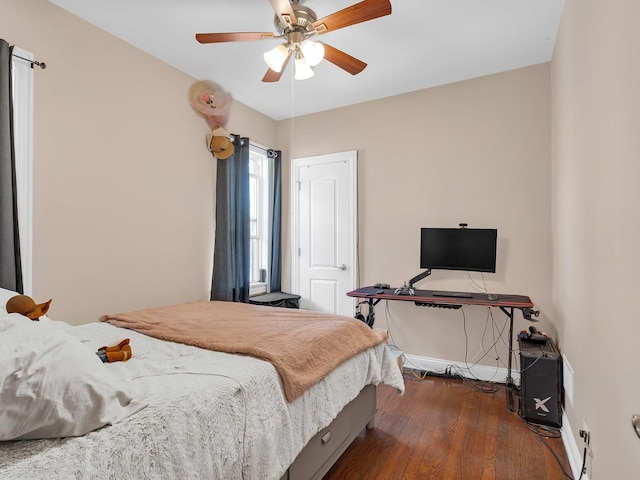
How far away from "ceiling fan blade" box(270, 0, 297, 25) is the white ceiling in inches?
12.7

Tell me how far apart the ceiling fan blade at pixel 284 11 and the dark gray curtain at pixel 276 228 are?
2.25 m

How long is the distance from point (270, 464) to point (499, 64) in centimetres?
345

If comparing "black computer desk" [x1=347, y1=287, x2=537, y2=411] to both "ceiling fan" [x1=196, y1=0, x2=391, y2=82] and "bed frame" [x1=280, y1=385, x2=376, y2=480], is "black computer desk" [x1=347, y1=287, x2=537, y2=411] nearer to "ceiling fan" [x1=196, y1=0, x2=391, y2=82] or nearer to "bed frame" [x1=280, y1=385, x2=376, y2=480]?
"bed frame" [x1=280, y1=385, x2=376, y2=480]

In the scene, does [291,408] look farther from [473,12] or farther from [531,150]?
[531,150]

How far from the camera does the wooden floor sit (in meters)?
1.93

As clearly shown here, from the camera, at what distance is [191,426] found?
41.7 inches

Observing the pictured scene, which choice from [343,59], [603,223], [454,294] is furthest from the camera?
[454,294]

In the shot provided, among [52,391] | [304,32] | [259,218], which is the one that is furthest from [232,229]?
[52,391]

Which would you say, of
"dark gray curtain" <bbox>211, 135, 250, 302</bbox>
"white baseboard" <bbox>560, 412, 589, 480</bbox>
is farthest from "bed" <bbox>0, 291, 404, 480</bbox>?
"dark gray curtain" <bbox>211, 135, 250, 302</bbox>

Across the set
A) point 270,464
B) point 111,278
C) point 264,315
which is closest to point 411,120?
point 264,315

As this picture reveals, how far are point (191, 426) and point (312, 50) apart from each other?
6.82 feet

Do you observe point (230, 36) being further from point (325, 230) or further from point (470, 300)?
point (470, 300)

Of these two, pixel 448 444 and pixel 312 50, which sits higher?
pixel 312 50

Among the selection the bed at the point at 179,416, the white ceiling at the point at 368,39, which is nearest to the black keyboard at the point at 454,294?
the bed at the point at 179,416
